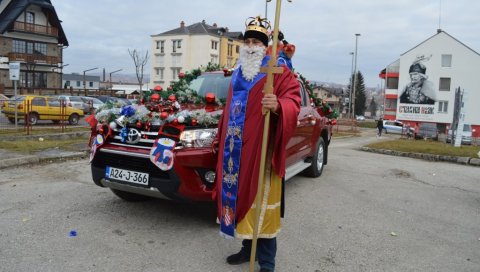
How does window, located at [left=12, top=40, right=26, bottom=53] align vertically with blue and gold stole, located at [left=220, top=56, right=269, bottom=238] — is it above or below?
above

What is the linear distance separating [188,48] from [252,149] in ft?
211

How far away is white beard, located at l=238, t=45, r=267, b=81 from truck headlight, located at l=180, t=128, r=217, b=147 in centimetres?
97

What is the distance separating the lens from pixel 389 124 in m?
42.2

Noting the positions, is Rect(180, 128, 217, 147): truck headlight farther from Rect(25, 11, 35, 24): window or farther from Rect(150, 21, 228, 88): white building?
Rect(150, 21, 228, 88): white building

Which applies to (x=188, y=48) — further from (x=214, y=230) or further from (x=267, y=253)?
(x=267, y=253)

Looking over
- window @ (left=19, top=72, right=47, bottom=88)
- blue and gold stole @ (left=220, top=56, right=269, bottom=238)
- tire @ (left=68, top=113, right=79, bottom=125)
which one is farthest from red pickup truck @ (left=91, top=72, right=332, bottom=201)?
window @ (left=19, top=72, right=47, bottom=88)

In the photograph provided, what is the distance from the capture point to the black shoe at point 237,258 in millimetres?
3664

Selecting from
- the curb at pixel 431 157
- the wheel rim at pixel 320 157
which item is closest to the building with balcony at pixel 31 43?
the curb at pixel 431 157

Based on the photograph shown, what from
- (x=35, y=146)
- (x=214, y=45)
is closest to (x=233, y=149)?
(x=35, y=146)

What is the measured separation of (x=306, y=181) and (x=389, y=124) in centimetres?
3769

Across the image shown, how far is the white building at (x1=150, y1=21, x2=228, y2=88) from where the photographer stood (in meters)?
64.3

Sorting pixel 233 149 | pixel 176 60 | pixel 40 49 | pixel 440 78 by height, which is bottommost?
pixel 233 149

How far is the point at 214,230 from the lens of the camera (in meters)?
4.48

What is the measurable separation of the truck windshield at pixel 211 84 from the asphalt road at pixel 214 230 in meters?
1.51
